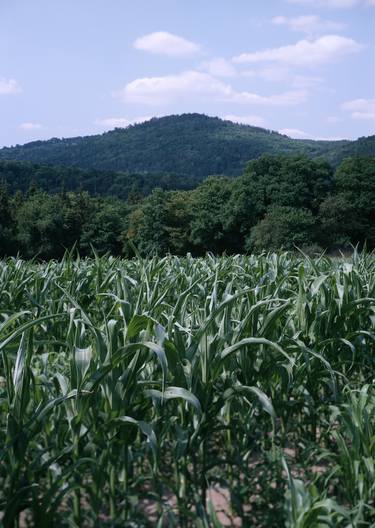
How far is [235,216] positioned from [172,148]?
117520mm

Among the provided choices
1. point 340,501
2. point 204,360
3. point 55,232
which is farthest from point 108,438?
point 55,232

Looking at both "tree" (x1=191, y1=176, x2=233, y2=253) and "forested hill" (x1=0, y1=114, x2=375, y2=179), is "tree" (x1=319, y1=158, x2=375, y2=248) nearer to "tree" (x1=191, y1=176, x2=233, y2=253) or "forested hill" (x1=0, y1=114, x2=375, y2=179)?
"tree" (x1=191, y1=176, x2=233, y2=253)

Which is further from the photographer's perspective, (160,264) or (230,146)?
(230,146)

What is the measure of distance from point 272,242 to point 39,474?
3507 centimetres

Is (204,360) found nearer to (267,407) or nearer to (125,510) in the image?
(267,407)

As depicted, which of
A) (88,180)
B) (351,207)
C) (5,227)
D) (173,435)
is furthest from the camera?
(88,180)

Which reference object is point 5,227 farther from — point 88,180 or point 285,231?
point 88,180

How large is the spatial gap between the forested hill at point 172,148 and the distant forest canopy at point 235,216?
86.8m

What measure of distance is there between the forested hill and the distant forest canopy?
86.8m

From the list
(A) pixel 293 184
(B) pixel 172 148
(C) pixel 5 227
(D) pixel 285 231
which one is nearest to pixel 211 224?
(A) pixel 293 184

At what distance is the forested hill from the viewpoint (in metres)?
143

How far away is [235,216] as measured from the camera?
4197cm

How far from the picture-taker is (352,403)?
2379 mm

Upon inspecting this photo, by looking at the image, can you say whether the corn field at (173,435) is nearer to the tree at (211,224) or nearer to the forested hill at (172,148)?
the tree at (211,224)
